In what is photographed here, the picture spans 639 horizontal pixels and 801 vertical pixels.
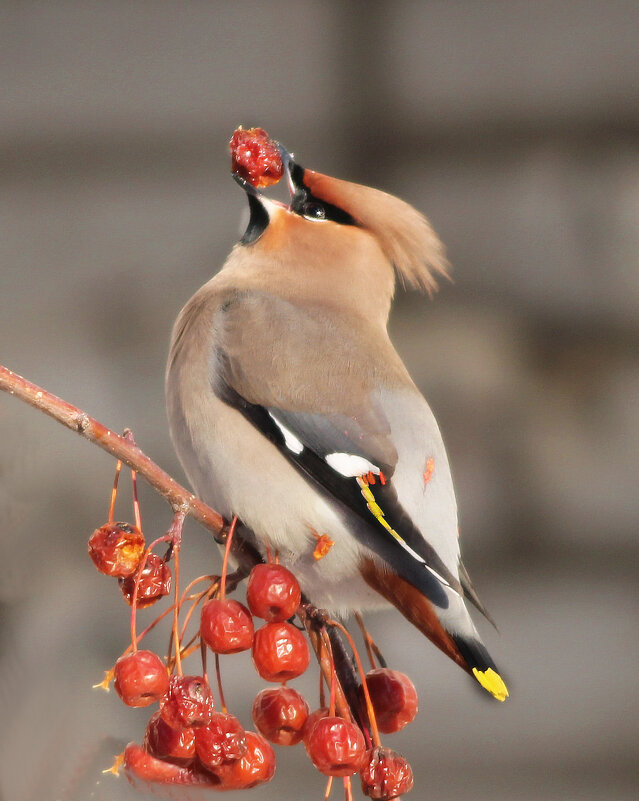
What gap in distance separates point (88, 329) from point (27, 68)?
550 mm

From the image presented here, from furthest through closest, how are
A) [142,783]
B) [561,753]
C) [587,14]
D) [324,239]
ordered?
[587,14], [561,753], [324,239], [142,783]

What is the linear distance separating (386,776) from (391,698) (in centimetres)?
10

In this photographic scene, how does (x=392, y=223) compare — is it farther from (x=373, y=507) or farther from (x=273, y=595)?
(x=273, y=595)

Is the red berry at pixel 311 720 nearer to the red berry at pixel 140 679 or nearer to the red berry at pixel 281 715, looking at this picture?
Result: the red berry at pixel 281 715

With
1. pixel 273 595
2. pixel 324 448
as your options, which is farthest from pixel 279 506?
pixel 273 595

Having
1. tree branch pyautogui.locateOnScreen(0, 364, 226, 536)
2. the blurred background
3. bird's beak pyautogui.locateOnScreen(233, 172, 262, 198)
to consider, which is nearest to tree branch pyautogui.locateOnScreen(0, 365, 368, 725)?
tree branch pyautogui.locateOnScreen(0, 364, 226, 536)

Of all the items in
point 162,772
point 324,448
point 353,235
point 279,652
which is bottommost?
point 162,772

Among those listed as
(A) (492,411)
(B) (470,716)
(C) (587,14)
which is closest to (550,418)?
(A) (492,411)

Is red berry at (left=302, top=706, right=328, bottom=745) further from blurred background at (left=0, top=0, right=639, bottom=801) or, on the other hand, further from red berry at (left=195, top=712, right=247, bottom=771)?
blurred background at (left=0, top=0, right=639, bottom=801)

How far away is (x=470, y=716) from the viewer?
188cm

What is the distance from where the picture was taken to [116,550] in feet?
2.35

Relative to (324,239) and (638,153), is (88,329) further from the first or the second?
(638,153)

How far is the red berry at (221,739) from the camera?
0.71 m

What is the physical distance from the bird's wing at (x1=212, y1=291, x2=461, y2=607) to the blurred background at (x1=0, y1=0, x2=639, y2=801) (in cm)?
83
